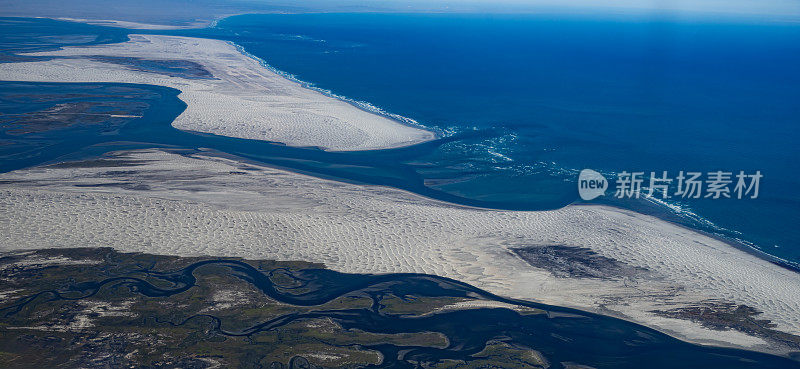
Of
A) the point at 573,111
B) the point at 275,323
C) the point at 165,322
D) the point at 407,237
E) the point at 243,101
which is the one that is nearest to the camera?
the point at 165,322

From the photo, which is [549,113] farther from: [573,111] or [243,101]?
[243,101]

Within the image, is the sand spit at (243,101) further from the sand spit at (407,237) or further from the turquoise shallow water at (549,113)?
the sand spit at (407,237)

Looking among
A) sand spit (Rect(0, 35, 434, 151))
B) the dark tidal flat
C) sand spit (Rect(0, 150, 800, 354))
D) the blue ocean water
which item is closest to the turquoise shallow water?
the blue ocean water

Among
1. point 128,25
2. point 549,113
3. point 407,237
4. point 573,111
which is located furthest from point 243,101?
point 128,25

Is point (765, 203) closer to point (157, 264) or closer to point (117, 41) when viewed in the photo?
point (157, 264)

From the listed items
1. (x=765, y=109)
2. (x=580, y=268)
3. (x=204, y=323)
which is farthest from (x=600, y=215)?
(x=765, y=109)

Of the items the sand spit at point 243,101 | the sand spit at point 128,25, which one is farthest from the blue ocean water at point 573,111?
the sand spit at point 128,25

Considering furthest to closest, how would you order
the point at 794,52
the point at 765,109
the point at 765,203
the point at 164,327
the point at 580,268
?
the point at 794,52, the point at 765,109, the point at 765,203, the point at 580,268, the point at 164,327
